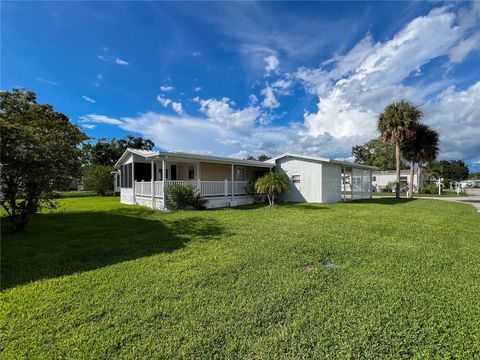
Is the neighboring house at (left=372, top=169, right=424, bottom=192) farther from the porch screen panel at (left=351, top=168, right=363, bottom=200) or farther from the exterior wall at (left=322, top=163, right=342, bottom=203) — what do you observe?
the exterior wall at (left=322, top=163, right=342, bottom=203)

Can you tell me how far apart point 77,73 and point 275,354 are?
15810 millimetres

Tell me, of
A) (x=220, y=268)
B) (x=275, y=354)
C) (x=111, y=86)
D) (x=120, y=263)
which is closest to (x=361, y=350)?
(x=275, y=354)

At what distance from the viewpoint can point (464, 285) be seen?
13.1 ft

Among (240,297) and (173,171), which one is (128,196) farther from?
(240,297)

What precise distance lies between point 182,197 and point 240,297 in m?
9.64

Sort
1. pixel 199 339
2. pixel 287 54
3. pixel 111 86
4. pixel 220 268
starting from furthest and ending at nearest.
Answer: pixel 111 86
pixel 287 54
pixel 220 268
pixel 199 339

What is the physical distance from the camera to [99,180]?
2533 cm

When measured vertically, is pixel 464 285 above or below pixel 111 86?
below

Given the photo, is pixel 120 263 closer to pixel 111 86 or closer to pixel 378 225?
pixel 378 225

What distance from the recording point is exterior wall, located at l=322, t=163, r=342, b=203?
17084 mm

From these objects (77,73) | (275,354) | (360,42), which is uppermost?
(360,42)

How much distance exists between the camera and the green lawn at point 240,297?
8.54 feet

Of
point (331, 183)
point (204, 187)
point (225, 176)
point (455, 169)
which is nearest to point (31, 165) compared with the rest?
point (204, 187)

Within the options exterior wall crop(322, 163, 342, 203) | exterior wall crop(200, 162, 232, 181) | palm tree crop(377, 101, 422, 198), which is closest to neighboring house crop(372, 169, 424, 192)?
palm tree crop(377, 101, 422, 198)
